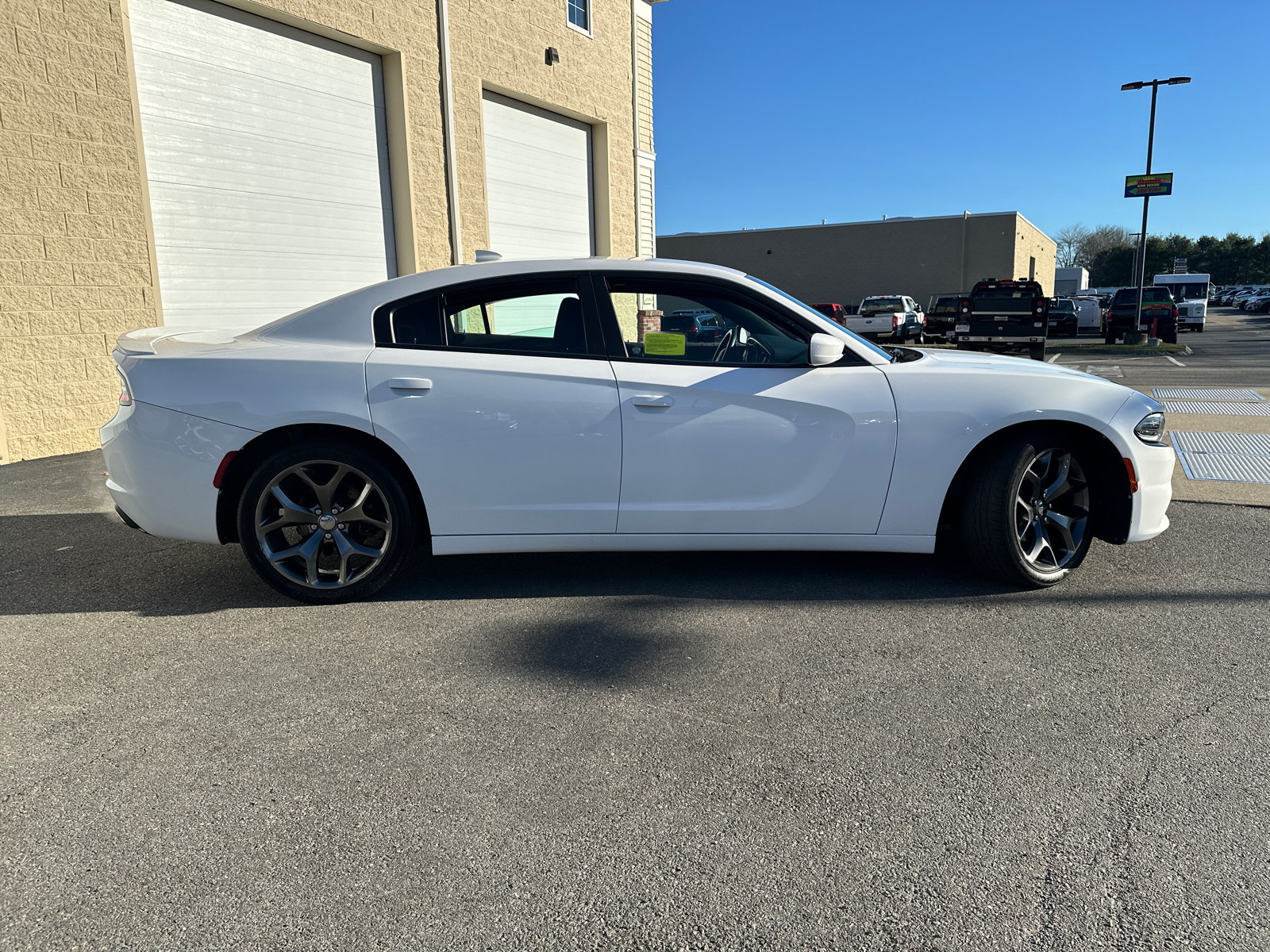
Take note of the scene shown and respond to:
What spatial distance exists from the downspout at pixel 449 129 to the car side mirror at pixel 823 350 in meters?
9.45

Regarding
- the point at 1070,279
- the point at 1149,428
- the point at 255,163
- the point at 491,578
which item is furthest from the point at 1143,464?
the point at 1070,279

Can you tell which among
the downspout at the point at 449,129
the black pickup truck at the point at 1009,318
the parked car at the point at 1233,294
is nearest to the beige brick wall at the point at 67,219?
the downspout at the point at 449,129

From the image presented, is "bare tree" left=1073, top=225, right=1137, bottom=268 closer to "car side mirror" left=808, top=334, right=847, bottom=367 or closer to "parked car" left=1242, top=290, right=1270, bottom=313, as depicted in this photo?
"parked car" left=1242, top=290, right=1270, bottom=313

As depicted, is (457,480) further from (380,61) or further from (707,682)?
(380,61)

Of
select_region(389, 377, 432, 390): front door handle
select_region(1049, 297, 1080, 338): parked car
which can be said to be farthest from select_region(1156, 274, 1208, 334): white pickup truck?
select_region(389, 377, 432, 390): front door handle

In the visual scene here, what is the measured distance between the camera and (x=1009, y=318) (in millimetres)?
20594

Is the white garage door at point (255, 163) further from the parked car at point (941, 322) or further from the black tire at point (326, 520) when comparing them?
the parked car at point (941, 322)

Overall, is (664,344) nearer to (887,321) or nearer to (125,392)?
(125,392)

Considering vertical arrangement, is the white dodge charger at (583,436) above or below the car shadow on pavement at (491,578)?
above

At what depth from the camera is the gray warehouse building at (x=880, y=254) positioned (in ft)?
162

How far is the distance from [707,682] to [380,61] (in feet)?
36.5

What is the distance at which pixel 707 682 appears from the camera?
3236 mm

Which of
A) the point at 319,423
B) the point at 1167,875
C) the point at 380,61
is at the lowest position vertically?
the point at 1167,875

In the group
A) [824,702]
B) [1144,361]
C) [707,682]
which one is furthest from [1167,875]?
[1144,361]
